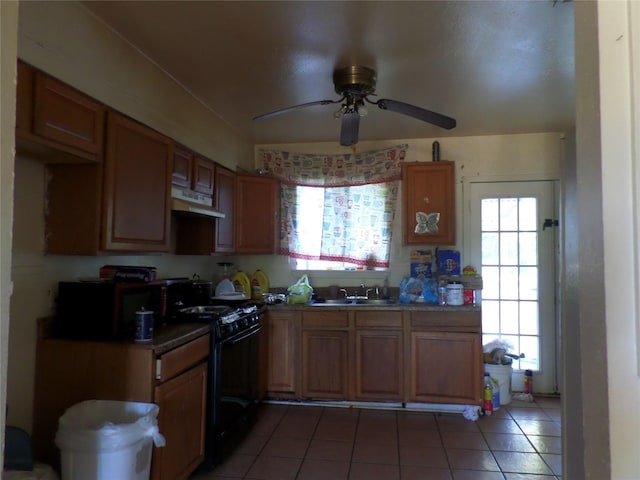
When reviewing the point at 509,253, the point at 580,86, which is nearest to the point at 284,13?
Answer: the point at 580,86

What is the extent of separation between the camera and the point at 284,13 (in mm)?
1975

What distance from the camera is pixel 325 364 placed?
11.4ft

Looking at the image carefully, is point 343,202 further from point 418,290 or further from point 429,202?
point 418,290

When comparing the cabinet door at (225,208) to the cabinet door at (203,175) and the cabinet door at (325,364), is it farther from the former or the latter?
the cabinet door at (325,364)

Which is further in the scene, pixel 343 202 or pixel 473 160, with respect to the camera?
pixel 343 202

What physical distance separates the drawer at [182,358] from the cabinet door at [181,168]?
1.02 m

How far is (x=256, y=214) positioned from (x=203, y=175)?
80 cm

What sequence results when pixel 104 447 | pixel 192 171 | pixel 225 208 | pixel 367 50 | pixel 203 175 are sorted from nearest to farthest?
pixel 104 447, pixel 367 50, pixel 192 171, pixel 203 175, pixel 225 208

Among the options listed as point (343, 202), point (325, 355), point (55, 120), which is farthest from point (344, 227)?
point (55, 120)

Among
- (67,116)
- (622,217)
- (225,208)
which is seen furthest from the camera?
(225,208)

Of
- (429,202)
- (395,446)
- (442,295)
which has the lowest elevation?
(395,446)

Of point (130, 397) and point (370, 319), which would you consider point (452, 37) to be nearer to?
point (370, 319)

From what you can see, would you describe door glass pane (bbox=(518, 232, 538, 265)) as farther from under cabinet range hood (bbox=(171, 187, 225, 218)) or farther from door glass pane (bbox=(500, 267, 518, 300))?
under cabinet range hood (bbox=(171, 187, 225, 218))

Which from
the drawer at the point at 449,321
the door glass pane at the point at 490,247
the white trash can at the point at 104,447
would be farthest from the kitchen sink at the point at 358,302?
the white trash can at the point at 104,447
